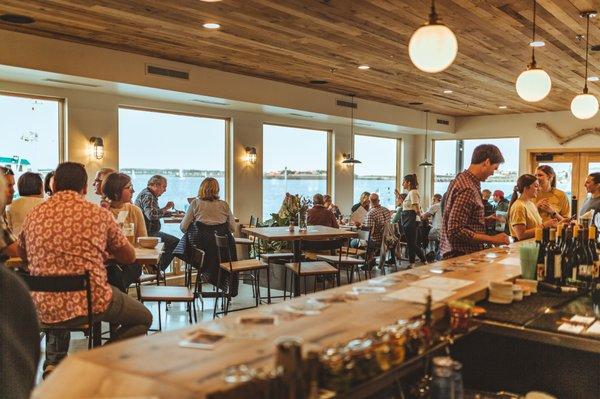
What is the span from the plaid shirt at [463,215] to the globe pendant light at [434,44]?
3.17 ft

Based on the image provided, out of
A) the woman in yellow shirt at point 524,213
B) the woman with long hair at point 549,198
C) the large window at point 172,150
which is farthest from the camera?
the large window at point 172,150

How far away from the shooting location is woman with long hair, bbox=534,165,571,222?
5531mm

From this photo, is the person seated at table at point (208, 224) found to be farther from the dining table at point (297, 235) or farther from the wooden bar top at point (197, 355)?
the wooden bar top at point (197, 355)

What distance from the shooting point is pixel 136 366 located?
137 centimetres

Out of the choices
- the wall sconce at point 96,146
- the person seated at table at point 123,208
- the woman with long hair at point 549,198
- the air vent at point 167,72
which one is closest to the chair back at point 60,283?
the person seated at table at point 123,208

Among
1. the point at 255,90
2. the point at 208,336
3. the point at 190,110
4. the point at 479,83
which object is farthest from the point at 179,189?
the point at 208,336

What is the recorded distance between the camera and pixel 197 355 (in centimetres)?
146

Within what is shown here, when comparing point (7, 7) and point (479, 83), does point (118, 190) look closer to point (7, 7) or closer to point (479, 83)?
point (7, 7)

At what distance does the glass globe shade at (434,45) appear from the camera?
9.77ft

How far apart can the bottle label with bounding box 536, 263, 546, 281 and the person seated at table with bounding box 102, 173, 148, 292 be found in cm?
296

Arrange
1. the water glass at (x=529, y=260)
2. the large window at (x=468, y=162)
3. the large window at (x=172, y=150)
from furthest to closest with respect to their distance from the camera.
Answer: the large window at (x=468, y=162)
the large window at (x=172, y=150)
the water glass at (x=529, y=260)

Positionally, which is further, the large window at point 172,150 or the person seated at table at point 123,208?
the large window at point 172,150

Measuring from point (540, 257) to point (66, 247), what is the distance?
2.50 meters

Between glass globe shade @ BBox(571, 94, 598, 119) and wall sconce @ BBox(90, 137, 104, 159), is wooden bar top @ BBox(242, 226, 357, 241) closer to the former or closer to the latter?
wall sconce @ BBox(90, 137, 104, 159)
